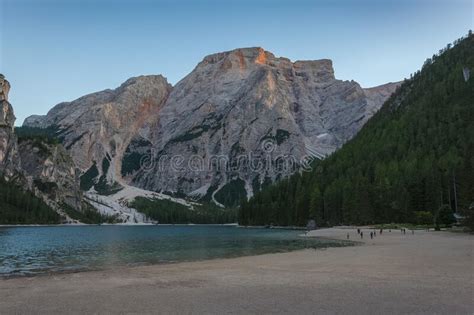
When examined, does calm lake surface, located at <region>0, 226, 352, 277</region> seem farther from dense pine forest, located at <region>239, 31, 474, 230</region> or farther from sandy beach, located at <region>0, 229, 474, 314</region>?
dense pine forest, located at <region>239, 31, 474, 230</region>

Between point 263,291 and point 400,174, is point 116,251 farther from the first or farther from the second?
point 400,174

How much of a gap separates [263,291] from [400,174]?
13071 cm

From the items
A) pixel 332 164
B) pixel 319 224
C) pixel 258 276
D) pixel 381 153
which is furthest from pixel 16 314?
pixel 332 164

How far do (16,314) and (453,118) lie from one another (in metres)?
180

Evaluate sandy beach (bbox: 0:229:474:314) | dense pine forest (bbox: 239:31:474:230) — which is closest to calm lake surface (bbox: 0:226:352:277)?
sandy beach (bbox: 0:229:474:314)

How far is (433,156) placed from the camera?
475 feet

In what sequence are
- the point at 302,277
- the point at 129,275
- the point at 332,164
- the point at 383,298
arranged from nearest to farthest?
the point at 383,298 → the point at 302,277 → the point at 129,275 → the point at 332,164

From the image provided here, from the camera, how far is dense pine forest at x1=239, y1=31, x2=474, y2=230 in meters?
124

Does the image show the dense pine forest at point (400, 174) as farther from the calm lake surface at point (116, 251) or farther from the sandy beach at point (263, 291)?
the sandy beach at point (263, 291)

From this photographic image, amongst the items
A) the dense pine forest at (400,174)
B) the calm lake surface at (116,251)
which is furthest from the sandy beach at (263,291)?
the dense pine forest at (400,174)

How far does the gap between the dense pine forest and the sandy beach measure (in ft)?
182

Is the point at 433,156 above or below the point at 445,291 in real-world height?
above

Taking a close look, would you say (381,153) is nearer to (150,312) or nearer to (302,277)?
(302,277)

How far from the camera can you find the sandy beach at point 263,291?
18844mm
